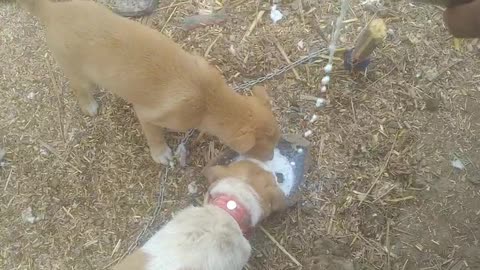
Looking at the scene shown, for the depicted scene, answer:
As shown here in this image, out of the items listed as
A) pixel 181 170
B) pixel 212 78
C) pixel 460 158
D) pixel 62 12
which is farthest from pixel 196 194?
pixel 460 158

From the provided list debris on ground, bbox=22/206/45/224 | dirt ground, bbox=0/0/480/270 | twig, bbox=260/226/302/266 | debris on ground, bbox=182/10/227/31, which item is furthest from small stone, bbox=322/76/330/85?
debris on ground, bbox=22/206/45/224

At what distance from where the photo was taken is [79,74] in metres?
3.42

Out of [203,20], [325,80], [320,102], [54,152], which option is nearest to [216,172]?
[320,102]

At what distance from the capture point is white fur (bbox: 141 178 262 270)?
286 centimetres

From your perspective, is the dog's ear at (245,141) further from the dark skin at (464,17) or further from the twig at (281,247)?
the dark skin at (464,17)

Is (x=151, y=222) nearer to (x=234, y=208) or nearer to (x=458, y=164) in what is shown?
(x=234, y=208)

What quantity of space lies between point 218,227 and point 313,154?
39.5 inches

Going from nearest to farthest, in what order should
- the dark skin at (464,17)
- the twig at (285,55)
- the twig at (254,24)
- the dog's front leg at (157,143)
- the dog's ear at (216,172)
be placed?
the dark skin at (464,17) → the dog's ear at (216,172) → the dog's front leg at (157,143) → the twig at (285,55) → the twig at (254,24)

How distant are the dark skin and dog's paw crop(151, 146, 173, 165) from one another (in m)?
1.93

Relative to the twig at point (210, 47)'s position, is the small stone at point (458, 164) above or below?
below

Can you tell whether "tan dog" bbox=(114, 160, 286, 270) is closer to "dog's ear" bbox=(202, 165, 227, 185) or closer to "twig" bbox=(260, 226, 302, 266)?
"dog's ear" bbox=(202, 165, 227, 185)

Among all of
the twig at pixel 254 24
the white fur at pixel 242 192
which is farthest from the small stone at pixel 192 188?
the twig at pixel 254 24

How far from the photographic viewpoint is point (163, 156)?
3.65 meters

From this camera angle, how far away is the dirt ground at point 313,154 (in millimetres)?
3512
